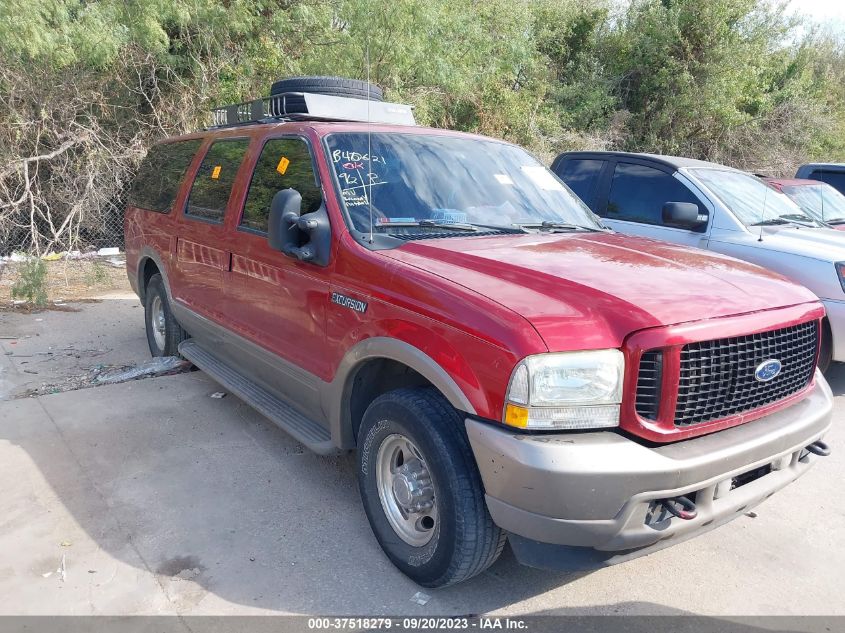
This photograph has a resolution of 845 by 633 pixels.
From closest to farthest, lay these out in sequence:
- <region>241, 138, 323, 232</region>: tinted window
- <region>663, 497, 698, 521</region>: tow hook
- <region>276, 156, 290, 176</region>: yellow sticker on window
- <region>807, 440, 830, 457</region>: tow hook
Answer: <region>663, 497, 698, 521</region>: tow hook, <region>807, 440, 830, 457</region>: tow hook, <region>241, 138, 323, 232</region>: tinted window, <region>276, 156, 290, 176</region>: yellow sticker on window

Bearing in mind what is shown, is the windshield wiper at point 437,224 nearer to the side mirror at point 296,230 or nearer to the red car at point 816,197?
the side mirror at point 296,230

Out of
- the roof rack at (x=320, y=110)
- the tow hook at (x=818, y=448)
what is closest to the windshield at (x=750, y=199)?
the roof rack at (x=320, y=110)

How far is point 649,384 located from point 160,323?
4.78m

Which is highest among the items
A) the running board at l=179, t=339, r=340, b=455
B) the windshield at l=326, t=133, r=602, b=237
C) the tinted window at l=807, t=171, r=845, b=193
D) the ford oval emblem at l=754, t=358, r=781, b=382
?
the windshield at l=326, t=133, r=602, b=237

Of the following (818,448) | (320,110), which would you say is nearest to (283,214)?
Answer: (320,110)

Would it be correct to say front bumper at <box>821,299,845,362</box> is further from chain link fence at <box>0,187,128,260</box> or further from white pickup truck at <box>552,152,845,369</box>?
chain link fence at <box>0,187,128,260</box>

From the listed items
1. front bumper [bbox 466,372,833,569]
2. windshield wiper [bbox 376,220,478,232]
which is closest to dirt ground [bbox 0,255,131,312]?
windshield wiper [bbox 376,220,478,232]

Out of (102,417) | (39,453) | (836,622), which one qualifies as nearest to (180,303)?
(102,417)

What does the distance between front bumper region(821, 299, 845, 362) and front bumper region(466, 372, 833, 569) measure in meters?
3.25

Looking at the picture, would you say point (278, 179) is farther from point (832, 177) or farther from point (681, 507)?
point (832, 177)

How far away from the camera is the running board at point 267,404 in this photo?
3525mm

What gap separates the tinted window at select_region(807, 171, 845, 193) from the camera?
10.4m

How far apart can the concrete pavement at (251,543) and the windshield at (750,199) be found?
243cm

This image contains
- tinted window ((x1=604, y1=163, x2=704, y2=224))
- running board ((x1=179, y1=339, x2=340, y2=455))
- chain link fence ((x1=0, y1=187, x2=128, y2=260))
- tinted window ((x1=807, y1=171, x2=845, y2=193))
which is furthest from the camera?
tinted window ((x1=807, y1=171, x2=845, y2=193))
